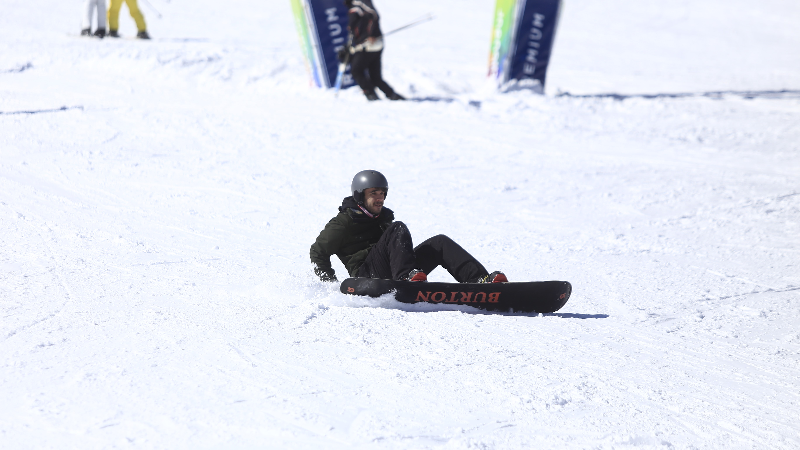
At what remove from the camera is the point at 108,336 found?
366 centimetres

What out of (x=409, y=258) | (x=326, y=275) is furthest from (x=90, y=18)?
(x=409, y=258)

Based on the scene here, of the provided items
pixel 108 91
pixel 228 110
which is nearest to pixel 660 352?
pixel 228 110

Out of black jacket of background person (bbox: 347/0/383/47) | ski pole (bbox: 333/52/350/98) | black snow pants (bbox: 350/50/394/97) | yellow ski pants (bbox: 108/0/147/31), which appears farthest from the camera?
yellow ski pants (bbox: 108/0/147/31)

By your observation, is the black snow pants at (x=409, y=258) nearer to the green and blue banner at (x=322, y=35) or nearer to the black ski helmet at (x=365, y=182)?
the black ski helmet at (x=365, y=182)

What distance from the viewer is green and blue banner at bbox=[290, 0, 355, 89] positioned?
11.2 meters

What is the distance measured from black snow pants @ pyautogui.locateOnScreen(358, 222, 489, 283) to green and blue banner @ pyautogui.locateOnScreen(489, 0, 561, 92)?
7655mm

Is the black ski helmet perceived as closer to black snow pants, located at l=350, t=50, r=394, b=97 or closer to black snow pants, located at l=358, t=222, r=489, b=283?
black snow pants, located at l=358, t=222, r=489, b=283

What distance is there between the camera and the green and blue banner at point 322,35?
11.2 meters

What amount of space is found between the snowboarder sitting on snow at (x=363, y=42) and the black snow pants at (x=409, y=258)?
6.39m

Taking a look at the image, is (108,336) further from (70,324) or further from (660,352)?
(660,352)

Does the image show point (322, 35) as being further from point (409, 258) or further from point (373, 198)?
point (409, 258)

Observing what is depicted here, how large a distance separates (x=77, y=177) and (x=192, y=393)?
4747 millimetres

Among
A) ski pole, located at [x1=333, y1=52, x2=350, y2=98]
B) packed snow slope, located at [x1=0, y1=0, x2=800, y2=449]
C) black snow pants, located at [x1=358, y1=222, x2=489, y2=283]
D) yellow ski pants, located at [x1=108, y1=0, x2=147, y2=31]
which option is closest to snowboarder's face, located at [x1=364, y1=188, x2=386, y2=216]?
black snow pants, located at [x1=358, y1=222, x2=489, y2=283]

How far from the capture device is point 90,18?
12.8 meters
